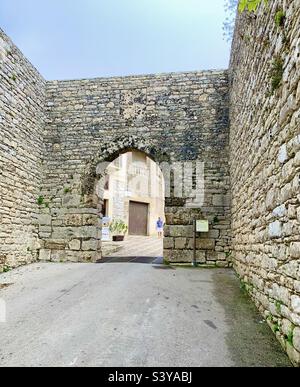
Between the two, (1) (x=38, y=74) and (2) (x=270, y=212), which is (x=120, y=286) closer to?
(2) (x=270, y=212)

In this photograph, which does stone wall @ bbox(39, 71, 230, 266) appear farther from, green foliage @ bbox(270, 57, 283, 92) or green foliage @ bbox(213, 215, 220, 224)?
green foliage @ bbox(270, 57, 283, 92)

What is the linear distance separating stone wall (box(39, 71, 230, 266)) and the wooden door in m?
10.6

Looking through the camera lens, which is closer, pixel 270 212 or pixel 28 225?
pixel 270 212

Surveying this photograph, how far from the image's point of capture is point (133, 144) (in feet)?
25.0

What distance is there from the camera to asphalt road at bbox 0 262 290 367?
256cm

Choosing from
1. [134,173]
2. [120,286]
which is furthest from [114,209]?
[120,286]

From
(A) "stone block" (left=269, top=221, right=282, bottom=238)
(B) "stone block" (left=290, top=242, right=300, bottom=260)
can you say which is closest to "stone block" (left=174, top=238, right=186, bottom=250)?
(A) "stone block" (left=269, top=221, right=282, bottom=238)

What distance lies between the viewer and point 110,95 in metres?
7.93

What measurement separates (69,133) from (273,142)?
6.01 metres

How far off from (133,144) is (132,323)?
506cm

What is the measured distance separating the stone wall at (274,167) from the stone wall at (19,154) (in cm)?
469

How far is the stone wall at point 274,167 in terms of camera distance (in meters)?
2.37

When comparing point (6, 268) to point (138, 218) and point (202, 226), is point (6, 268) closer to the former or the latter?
point (202, 226)
